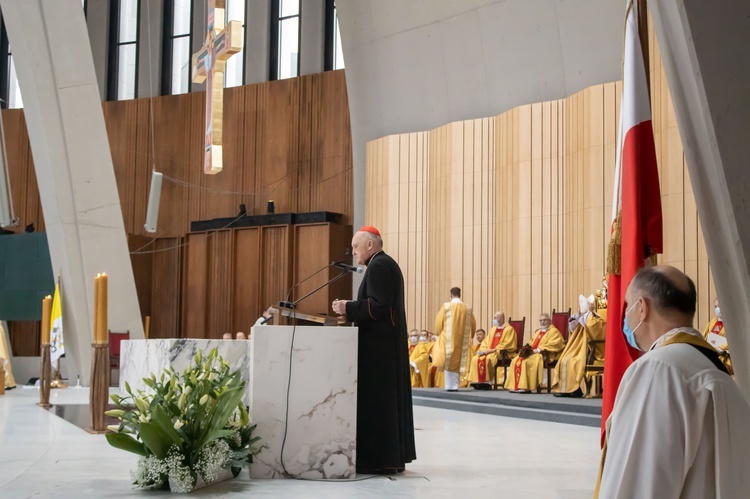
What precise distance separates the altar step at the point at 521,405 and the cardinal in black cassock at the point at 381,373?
3.84 metres

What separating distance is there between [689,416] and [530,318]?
12.1 m

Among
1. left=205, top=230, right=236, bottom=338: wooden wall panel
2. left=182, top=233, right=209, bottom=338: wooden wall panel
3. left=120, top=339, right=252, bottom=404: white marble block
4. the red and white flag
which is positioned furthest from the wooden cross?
left=182, top=233, right=209, bottom=338: wooden wall panel

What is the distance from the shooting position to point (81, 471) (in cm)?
500

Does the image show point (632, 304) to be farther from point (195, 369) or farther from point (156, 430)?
point (195, 369)

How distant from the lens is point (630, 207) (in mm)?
3238

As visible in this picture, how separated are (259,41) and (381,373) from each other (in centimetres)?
1564

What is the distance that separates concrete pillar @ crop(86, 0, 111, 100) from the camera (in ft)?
67.5

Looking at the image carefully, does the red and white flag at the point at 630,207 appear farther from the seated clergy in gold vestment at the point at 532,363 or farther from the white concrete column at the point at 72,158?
the white concrete column at the point at 72,158

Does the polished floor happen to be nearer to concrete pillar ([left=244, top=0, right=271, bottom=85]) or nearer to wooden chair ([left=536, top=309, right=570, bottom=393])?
wooden chair ([left=536, top=309, right=570, bottom=393])

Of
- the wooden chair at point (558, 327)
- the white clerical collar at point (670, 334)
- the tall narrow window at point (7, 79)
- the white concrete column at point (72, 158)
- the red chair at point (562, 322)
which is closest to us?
Result: the white clerical collar at point (670, 334)

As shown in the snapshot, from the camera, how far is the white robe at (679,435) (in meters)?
1.72

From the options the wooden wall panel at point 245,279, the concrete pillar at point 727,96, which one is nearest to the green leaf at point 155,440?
the concrete pillar at point 727,96

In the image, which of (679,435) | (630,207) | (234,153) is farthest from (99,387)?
(234,153)

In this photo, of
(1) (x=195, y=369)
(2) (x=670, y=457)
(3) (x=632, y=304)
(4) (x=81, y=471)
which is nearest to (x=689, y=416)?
(2) (x=670, y=457)
